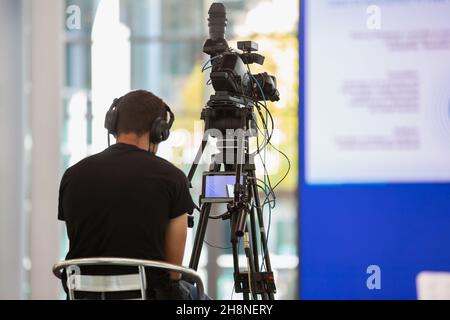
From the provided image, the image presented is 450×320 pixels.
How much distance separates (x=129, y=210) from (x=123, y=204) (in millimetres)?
26

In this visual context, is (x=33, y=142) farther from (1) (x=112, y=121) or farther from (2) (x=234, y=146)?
(1) (x=112, y=121)

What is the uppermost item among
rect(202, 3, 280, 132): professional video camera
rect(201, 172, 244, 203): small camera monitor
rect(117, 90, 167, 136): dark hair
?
rect(202, 3, 280, 132): professional video camera

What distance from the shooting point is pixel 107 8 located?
4355mm

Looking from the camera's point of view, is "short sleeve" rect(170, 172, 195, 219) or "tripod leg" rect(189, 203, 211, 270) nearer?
"short sleeve" rect(170, 172, 195, 219)

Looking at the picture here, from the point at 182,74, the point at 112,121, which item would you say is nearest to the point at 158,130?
the point at 112,121

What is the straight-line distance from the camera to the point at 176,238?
2.42 meters

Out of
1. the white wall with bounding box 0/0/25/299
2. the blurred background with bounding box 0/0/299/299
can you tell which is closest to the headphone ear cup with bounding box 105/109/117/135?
the blurred background with bounding box 0/0/299/299

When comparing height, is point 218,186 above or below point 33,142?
below

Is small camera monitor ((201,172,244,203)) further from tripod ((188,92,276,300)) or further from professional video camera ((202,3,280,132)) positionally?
professional video camera ((202,3,280,132))

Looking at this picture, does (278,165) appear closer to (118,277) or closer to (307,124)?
(307,124)

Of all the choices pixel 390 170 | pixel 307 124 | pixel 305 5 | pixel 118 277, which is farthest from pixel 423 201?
pixel 118 277

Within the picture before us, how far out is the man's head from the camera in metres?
2.49

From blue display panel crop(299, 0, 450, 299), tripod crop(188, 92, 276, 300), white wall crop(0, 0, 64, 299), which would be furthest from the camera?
white wall crop(0, 0, 64, 299)
